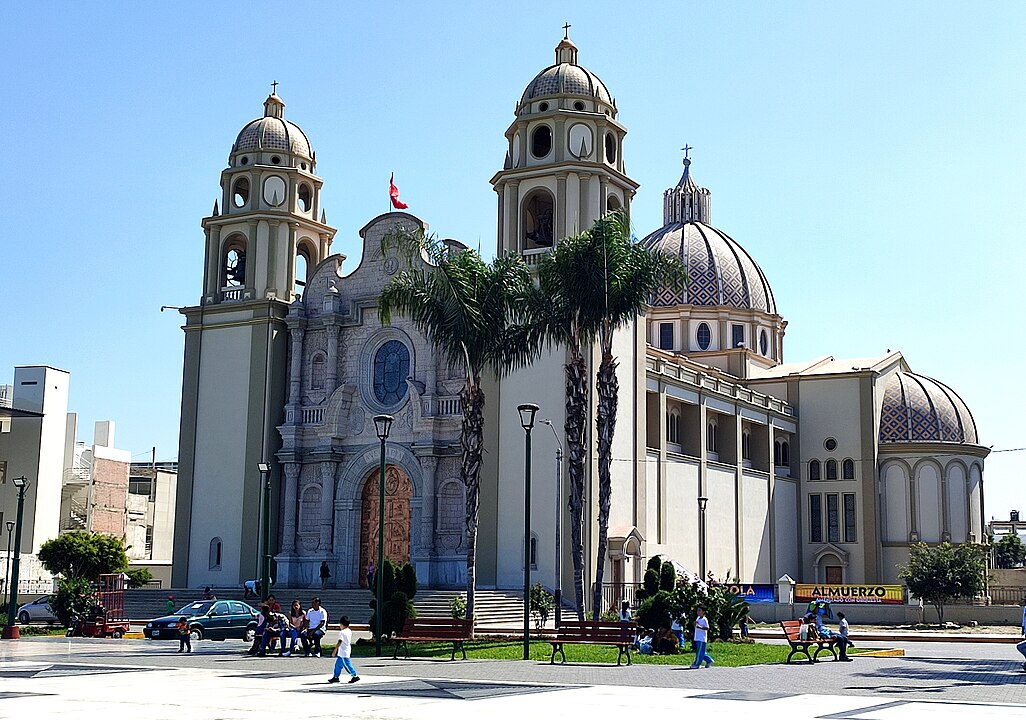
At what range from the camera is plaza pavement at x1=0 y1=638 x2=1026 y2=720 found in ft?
53.7

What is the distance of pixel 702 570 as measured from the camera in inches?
1893

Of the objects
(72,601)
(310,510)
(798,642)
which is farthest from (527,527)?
(310,510)

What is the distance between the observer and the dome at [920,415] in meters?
61.7

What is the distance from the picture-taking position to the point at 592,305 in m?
34.1

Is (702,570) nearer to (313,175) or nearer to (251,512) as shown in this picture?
(251,512)

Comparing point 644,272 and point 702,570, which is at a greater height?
point 644,272

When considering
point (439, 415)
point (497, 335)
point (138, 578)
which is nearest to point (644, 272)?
point (497, 335)

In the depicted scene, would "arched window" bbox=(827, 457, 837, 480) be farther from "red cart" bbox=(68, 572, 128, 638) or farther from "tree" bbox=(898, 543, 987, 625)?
"red cart" bbox=(68, 572, 128, 638)

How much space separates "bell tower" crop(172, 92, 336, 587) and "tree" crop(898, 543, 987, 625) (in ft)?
77.5

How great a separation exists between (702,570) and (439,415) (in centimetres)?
1211

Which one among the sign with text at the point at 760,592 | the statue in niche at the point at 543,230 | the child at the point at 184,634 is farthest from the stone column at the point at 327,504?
the child at the point at 184,634

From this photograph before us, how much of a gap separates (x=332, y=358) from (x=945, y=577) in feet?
77.4

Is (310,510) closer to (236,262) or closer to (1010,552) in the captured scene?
(236,262)

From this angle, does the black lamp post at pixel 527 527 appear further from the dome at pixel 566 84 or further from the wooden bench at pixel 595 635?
the dome at pixel 566 84
